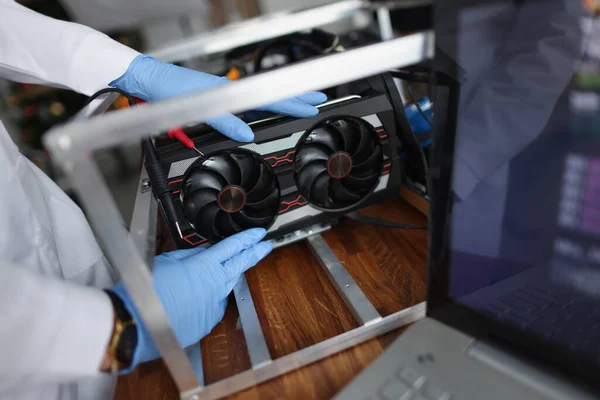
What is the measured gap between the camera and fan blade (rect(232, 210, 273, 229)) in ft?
2.28

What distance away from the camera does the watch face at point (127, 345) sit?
0.49 m

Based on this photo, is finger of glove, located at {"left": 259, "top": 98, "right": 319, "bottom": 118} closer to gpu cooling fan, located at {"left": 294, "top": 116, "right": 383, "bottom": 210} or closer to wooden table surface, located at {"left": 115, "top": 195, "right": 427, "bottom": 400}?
gpu cooling fan, located at {"left": 294, "top": 116, "right": 383, "bottom": 210}

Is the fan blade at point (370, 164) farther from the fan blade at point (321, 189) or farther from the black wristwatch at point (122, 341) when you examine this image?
the black wristwatch at point (122, 341)

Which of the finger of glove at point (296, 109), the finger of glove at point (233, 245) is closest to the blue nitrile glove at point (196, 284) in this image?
the finger of glove at point (233, 245)

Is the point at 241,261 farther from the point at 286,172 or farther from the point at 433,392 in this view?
the point at 433,392

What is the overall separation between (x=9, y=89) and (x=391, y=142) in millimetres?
2939

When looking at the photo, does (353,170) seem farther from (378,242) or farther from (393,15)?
(393,15)

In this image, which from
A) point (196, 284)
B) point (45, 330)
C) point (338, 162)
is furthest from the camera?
point (338, 162)

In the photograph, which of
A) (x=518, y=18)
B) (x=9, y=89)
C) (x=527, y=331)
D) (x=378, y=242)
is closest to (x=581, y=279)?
(x=527, y=331)

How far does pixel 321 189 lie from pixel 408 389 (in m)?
0.39

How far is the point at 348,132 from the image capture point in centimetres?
71

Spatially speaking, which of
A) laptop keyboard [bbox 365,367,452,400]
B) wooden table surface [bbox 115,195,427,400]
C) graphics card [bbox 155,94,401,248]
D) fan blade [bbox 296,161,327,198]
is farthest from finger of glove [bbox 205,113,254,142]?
laptop keyboard [bbox 365,367,452,400]

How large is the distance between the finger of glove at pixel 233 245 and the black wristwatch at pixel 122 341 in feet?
0.52

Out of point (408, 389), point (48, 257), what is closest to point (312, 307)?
point (408, 389)
